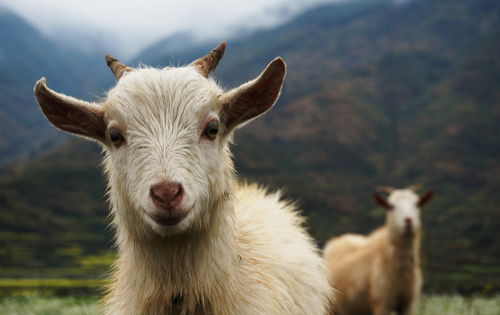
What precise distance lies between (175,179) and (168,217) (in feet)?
0.89

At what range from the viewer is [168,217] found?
8.20ft

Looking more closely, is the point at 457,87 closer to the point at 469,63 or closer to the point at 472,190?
the point at 469,63

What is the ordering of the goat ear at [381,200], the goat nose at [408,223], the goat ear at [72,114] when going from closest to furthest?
the goat ear at [72,114] < the goat nose at [408,223] < the goat ear at [381,200]

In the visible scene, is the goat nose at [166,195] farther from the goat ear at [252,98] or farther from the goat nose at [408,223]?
the goat nose at [408,223]

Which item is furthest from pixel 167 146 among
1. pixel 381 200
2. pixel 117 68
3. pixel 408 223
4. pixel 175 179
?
pixel 381 200

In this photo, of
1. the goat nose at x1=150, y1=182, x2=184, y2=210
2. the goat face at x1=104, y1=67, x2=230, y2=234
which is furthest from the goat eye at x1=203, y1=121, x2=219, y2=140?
the goat nose at x1=150, y1=182, x2=184, y2=210

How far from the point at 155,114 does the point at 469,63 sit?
197m

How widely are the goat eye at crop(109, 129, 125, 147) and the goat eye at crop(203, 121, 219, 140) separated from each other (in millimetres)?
686

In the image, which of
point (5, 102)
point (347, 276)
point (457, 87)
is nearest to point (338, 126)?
point (457, 87)

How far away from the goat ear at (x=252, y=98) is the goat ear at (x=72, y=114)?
43.3 inches

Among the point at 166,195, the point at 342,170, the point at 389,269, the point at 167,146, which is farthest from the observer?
the point at 342,170

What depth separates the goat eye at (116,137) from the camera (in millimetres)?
2912

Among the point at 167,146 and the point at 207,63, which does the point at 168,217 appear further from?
the point at 207,63

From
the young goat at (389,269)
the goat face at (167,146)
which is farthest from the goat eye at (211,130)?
the young goat at (389,269)
